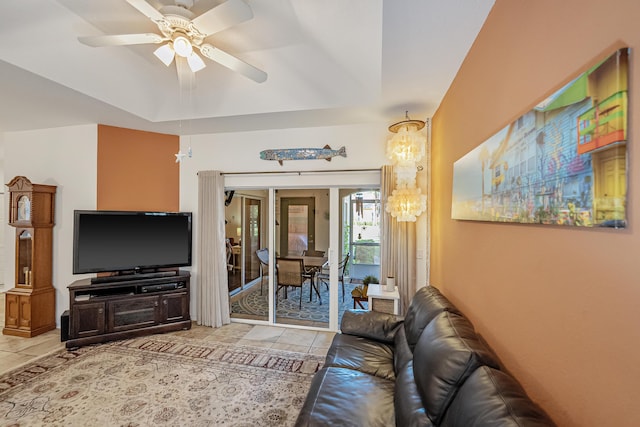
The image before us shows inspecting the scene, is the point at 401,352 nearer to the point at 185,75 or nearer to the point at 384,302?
the point at 384,302

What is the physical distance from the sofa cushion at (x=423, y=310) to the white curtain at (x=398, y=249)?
0.93m

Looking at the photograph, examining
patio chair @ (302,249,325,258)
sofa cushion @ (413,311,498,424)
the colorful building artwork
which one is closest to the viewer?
the colorful building artwork

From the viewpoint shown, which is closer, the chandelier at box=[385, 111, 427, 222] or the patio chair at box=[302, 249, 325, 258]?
the chandelier at box=[385, 111, 427, 222]

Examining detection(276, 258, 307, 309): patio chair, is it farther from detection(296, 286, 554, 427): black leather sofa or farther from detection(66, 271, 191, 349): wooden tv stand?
detection(296, 286, 554, 427): black leather sofa

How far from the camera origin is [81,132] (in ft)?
11.7

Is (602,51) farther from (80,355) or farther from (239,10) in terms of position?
(80,355)

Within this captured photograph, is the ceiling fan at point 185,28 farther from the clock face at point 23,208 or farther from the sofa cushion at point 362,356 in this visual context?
the clock face at point 23,208

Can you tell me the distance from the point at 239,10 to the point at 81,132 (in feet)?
10.9

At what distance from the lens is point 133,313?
3.30 metres

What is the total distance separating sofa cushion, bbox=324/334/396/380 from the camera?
1.96m

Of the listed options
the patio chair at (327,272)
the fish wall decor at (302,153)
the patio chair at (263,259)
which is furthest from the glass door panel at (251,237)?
the patio chair at (327,272)

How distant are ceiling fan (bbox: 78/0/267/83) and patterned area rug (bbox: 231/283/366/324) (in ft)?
10.5

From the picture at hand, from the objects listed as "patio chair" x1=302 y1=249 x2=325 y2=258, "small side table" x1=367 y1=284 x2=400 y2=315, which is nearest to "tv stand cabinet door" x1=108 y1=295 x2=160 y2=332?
"patio chair" x1=302 y1=249 x2=325 y2=258

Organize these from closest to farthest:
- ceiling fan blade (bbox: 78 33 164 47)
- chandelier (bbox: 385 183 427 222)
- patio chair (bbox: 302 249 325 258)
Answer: ceiling fan blade (bbox: 78 33 164 47) < chandelier (bbox: 385 183 427 222) < patio chair (bbox: 302 249 325 258)
